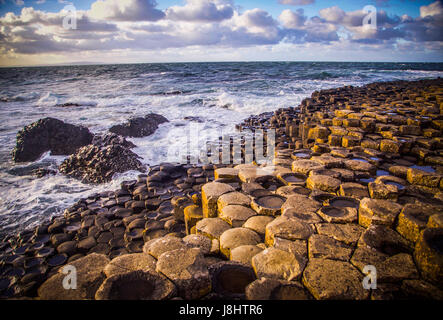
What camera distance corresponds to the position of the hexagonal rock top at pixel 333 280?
1.59 meters

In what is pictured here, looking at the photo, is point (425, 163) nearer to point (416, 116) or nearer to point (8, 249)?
point (416, 116)

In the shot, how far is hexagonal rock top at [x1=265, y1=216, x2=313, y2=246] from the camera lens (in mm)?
2203

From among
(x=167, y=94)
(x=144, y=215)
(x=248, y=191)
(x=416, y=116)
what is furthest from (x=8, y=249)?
(x=167, y=94)

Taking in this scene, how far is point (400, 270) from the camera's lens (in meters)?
1.75

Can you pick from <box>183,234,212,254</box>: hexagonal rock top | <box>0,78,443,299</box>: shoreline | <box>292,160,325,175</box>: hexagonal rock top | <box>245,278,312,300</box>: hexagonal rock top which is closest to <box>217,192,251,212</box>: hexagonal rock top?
<box>0,78,443,299</box>: shoreline

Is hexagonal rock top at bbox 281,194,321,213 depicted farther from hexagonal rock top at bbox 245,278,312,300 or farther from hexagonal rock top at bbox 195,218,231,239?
hexagonal rock top at bbox 245,278,312,300

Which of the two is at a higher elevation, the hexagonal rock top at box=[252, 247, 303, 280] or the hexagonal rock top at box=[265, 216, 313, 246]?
the hexagonal rock top at box=[265, 216, 313, 246]

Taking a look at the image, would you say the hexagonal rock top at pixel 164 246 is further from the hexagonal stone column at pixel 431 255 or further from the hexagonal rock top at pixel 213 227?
the hexagonal stone column at pixel 431 255

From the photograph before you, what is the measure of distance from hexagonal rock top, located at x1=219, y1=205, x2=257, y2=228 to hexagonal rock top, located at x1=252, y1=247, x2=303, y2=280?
68 centimetres

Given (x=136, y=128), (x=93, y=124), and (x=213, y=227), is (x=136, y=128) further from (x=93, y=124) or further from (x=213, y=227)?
(x=213, y=227)

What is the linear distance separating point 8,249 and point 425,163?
266 inches

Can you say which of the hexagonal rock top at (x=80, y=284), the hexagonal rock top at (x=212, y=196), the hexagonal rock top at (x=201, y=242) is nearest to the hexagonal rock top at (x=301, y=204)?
the hexagonal rock top at (x=212, y=196)

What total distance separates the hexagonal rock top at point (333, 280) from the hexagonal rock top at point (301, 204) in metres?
0.77

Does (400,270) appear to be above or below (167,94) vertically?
below
